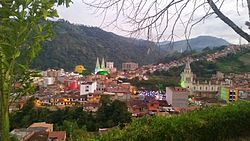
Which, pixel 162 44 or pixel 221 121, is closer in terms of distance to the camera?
pixel 162 44

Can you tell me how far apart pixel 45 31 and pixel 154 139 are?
1.65 meters

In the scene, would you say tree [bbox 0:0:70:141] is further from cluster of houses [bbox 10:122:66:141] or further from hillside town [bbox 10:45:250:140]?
hillside town [bbox 10:45:250:140]

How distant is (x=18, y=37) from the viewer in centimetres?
290

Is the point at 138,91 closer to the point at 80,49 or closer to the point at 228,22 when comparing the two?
the point at 80,49

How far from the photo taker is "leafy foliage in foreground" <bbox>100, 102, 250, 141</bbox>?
375cm

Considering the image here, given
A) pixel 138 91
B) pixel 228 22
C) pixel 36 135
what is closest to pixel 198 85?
pixel 138 91

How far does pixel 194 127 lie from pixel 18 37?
2.39 metres

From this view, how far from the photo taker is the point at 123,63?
271ft

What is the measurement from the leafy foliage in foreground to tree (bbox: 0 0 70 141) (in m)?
0.99

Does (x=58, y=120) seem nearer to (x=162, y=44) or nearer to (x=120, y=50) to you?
(x=162, y=44)

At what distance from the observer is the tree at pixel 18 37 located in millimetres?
2871

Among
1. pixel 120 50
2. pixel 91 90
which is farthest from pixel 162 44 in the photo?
pixel 120 50

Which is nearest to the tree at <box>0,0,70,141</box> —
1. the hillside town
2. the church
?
the hillside town

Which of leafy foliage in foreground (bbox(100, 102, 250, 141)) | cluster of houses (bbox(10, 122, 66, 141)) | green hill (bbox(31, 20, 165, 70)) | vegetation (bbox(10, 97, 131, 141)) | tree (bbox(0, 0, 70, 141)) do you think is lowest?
vegetation (bbox(10, 97, 131, 141))
